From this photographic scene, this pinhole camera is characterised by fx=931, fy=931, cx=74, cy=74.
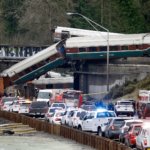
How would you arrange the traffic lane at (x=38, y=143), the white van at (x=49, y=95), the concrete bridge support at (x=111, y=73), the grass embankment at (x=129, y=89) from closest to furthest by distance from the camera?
the traffic lane at (x=38, y=143), the white van at (x=49, y=95), the grass embankment at (x=129, y=89), the concrete bridge support at (x=111, y=73)

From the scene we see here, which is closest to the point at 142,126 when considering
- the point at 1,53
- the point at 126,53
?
the point at 126,53

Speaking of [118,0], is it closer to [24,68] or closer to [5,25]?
[24,68]

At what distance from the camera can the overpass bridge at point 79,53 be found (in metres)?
89.2

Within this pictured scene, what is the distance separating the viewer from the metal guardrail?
4226 cm

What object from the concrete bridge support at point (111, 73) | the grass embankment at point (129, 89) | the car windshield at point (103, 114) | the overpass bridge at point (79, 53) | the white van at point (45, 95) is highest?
the overpass bridge at point (79, 53)

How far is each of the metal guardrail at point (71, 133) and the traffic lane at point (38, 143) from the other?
34 cm

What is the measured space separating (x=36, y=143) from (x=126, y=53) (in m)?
36.7

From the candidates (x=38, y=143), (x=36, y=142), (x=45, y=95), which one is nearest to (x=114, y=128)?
(x=38, y=143)

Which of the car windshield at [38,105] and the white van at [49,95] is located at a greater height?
the white van at [49,95]

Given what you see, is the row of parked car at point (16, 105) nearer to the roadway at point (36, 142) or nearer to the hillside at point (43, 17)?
the roadway at point (36, 142)

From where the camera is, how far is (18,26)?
156 m

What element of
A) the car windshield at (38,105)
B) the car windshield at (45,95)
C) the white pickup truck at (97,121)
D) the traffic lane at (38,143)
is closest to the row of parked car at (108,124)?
the white pickup truck at (97,121)

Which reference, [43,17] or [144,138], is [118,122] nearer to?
[144,138]

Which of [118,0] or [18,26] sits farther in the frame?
Result: [18,26]
